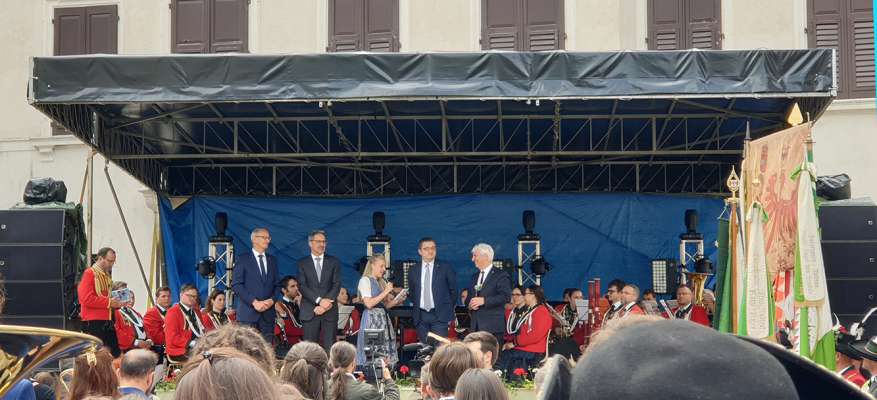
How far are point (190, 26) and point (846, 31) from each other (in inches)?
480

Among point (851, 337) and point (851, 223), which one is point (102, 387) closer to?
point (851, 337)

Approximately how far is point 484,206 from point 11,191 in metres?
9.33

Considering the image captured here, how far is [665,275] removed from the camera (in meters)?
17.9

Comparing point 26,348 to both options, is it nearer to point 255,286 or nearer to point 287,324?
point 255,286

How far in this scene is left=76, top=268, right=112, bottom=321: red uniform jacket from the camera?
552 inches

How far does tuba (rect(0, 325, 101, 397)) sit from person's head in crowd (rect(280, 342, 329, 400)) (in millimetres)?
2428

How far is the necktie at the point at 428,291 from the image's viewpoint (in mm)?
15258

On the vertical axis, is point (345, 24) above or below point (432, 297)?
above

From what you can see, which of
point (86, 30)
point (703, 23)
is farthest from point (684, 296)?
point (86, 30)

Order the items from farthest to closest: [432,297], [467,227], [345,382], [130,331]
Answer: [467,227] → [432,297] → [130,331] → [345,382]

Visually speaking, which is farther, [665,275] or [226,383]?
[665,275]

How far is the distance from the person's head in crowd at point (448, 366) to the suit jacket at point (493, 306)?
29.4ft

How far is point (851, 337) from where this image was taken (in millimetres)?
10102

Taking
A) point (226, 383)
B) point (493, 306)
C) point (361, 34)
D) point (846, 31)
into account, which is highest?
point (361, 34)
